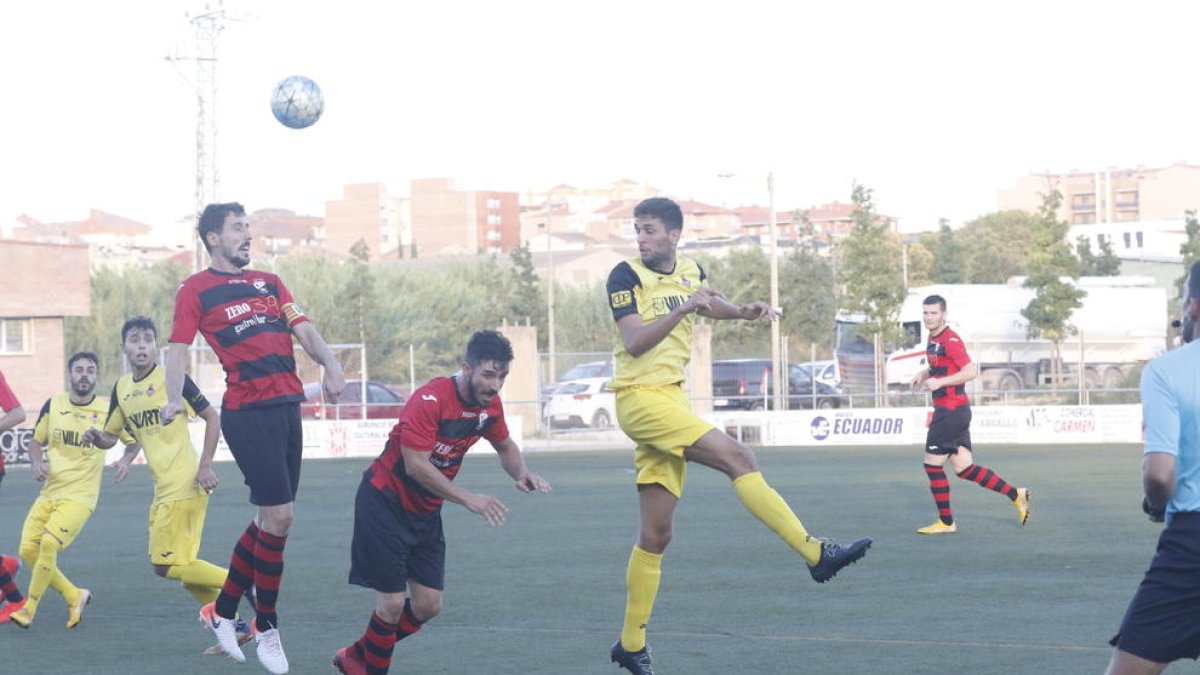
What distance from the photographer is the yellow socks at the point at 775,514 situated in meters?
7.25

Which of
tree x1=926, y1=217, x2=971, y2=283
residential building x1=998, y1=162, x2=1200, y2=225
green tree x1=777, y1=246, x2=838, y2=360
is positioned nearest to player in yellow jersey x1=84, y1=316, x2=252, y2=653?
green tree x1=777, y1=246, x2=838, y2=360

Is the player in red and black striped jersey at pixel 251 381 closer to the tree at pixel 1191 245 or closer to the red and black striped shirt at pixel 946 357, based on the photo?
the red and black striped shirt at pixel 946 357

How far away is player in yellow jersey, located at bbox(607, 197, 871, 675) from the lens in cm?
735

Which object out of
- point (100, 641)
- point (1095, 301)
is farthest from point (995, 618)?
point (1095, 301)

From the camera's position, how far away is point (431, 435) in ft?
22.6

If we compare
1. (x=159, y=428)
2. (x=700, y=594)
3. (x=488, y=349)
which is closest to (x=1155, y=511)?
(x=488, y=349)

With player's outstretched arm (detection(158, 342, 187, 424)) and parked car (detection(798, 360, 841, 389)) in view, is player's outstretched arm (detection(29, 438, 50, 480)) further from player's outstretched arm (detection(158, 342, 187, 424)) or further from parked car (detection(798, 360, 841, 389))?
parked car (detection(798, 360, 841, 389))

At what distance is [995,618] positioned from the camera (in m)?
8.89

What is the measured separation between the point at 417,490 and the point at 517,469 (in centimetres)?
52

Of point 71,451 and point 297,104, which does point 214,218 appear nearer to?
point 71,451

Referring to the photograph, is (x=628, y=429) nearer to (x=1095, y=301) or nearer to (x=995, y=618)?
(x=995, y=618)

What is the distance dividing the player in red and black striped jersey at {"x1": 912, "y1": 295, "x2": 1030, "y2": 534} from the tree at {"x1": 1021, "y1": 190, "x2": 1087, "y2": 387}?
31.1 m

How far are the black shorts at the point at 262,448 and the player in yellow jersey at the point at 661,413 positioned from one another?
5.86 feet

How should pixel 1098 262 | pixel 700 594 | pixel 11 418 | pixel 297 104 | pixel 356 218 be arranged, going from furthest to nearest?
pixel 356 218, pixel 1098 262, pixel 297 104, pixel 700 594, pixel 11 418
